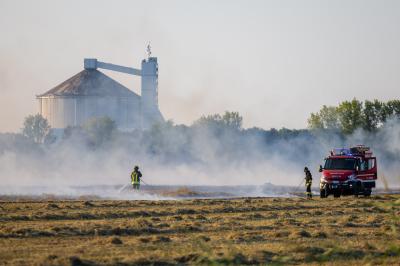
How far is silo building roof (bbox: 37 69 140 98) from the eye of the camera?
178m

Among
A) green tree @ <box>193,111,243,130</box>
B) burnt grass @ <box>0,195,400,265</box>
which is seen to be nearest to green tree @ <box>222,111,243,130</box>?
green tree @ <box>193,111,243,130</box>

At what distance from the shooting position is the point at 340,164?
2398 inches

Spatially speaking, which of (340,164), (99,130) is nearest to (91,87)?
(99,130)

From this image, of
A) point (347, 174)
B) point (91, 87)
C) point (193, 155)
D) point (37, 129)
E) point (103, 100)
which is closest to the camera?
point (347, 174)

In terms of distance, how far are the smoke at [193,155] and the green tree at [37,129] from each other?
21775mm

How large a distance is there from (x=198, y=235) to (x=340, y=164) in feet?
97.6

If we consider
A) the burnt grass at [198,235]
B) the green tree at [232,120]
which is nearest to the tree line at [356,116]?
the green tree at [232,120]

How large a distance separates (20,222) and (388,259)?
52.8ft

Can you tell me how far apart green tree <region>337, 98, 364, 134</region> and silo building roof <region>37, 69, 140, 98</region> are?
6394 centimetres

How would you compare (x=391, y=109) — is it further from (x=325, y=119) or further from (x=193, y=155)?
(x=193, y=155)

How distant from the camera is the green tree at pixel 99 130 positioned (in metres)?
133

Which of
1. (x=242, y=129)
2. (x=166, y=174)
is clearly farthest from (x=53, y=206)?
(x=242, y=129)

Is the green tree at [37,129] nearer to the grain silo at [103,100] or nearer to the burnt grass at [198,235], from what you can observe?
the grain silo at [103,100]

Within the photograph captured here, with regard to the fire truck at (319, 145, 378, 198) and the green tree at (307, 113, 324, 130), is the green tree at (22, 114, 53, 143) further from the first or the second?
the fire truck at (319, 145, 378, 198)
